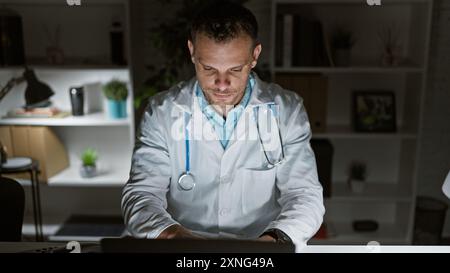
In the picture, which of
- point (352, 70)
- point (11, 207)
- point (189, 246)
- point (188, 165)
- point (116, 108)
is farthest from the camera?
point (352, 70)

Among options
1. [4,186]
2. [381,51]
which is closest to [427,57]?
[381,51]

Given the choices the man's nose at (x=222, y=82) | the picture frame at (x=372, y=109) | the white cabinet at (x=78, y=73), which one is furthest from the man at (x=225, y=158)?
the picture frame at (x=372, y=109)

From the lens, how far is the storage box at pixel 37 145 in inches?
41.4

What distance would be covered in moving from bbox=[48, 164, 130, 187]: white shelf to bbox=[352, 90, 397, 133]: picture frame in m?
0.65

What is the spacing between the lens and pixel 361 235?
126cm

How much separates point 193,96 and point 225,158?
0.49 feet

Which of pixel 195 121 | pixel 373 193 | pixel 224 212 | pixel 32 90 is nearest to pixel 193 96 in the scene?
pixel 195 121

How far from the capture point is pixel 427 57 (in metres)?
1.11

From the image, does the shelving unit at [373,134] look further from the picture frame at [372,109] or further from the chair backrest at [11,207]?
the chair backrest at [11,207]

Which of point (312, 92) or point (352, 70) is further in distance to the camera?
point (352, 70)

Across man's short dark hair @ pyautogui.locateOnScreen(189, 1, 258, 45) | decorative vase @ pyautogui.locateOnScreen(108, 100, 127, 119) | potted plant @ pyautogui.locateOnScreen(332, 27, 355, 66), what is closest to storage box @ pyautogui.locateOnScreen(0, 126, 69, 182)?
decorative vase @ pyautogui.locateOnScreen(108, 100, 127, 119)

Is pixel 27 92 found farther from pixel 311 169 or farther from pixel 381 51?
pixel 381 51

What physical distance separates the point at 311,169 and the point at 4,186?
0.71m

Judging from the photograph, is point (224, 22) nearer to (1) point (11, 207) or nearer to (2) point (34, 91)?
(2) point (34, 91)
